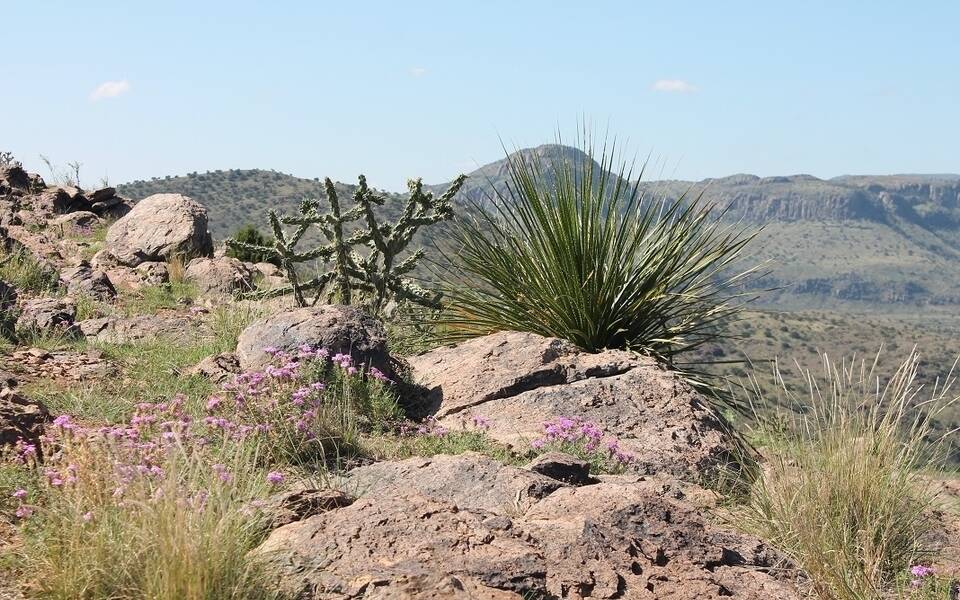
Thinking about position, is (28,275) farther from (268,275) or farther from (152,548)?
(152,548)

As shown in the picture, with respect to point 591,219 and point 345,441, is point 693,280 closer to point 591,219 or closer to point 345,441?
point 591,219

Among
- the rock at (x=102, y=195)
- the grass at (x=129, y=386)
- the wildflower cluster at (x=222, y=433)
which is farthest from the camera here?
the rock at (x=102, y=195)

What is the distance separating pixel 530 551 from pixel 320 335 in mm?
3155

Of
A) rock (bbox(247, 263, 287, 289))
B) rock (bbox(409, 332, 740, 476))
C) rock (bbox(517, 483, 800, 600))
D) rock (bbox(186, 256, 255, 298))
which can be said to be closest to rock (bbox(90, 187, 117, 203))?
rock (bbox(247, 263, 287, 289))

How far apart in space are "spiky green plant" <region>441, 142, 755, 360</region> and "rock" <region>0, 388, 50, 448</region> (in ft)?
12.6

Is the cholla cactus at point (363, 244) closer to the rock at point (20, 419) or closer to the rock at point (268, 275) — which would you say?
the rock at point (268, 275)

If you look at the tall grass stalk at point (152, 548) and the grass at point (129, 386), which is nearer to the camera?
the tall grass stalk at point (152, 548)

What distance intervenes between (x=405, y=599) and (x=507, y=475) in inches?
64.1

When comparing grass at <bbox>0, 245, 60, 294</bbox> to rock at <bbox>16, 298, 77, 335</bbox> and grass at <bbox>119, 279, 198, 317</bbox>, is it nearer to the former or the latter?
grass at <bbox>119, 279, 198, 317</bbox>

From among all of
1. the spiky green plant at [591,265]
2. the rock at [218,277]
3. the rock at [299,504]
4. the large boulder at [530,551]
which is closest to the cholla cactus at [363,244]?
the spiky green plant at [591,265]

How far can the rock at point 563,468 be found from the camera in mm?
4875

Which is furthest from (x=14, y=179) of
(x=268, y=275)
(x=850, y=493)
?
(x=850, y=493)

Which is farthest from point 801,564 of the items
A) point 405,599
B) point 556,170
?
point 556,170

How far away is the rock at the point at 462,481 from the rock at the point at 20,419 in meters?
1.64
